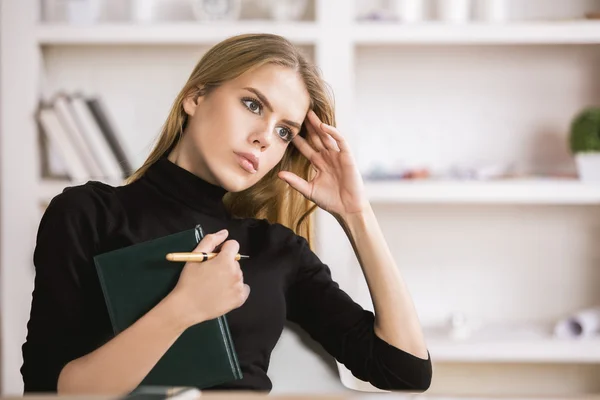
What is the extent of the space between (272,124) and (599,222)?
179 cm

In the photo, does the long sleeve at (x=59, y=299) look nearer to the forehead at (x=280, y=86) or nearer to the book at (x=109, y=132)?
the forehead at (x=280, y=86)

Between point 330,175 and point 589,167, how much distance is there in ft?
4.43

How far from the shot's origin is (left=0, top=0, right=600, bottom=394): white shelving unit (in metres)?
2.32

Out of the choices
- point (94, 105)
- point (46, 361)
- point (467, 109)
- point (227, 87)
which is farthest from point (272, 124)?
point (467, 109)

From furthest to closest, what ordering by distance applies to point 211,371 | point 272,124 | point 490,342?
point 490,342
point 272,124
point 211,371

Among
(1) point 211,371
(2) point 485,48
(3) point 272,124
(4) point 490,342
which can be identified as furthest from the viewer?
(2) point 485,48

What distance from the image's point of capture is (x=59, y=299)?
1041 millimetres

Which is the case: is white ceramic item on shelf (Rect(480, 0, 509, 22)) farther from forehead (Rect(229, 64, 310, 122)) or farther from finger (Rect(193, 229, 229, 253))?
finger (Rect(193, 229, 229, 253))

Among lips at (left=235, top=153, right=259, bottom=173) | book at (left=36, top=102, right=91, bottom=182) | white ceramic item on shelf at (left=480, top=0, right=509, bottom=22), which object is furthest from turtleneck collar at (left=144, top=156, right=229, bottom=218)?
white ceramic item on shelf at (left=480, top=0, right=509, bottom=22)

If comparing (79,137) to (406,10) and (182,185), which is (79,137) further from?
(182,185)

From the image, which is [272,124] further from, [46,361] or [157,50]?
[157,50]

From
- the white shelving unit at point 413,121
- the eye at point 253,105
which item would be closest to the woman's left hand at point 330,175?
the eye at point 253,105

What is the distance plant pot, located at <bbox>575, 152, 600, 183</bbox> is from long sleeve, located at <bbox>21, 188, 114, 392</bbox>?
1724mm

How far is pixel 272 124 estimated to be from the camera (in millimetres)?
1184
